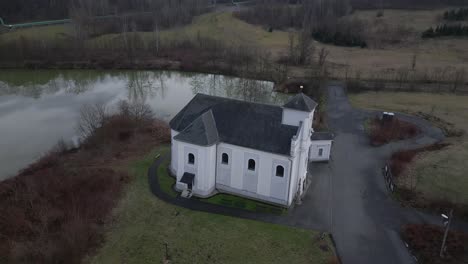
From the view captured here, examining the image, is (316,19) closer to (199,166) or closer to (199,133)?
(199,133)

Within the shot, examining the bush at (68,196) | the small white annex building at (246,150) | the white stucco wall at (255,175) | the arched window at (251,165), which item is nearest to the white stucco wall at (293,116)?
the small white annex building at (246,150)

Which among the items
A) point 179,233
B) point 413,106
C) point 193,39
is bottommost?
point 179,233

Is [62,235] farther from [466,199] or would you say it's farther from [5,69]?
[5,69]

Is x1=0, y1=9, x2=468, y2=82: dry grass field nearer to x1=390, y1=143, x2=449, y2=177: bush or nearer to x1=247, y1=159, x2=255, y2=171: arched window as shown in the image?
x1=390, y1=143, x2=449, y2=177: bush

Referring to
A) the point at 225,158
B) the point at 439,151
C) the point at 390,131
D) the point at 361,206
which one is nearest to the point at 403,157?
the point at 439,151

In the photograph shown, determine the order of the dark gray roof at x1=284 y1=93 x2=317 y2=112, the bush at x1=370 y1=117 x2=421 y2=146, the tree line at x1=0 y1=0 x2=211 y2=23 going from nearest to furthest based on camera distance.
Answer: the dark gray roof at x1=284 y1=93 x2=317 y2=112
the bush at x1=370 y1=117 x2=421 y2=146
the tree line at x1=0 y1=0 x2=211 y2=23

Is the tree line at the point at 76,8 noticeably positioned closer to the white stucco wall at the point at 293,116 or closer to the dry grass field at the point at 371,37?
the dry grass field at the point at 371,37

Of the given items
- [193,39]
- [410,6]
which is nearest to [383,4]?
[410,6]

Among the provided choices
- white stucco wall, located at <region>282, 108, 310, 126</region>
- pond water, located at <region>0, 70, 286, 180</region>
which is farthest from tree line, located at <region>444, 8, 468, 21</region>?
white stucco wall, located at <region>282, 108, 310, 126</region>
